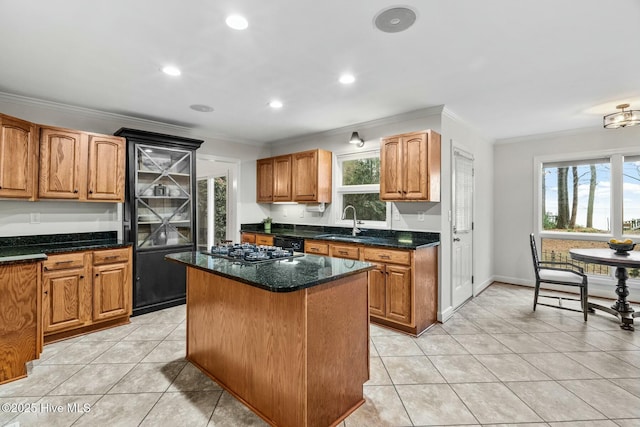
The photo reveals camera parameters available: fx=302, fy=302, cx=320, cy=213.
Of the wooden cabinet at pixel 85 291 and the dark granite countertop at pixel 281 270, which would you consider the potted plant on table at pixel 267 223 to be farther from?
the dark granite countertop at pixel 281 270

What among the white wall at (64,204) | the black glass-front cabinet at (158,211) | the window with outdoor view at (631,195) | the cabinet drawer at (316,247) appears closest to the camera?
the white wall at (64,204)

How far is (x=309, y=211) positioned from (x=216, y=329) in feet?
9.87

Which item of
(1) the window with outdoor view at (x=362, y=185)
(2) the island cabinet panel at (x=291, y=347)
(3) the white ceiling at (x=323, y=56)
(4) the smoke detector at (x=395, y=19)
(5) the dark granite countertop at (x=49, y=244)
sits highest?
(3) the white ceiling at (x=323, y=56)

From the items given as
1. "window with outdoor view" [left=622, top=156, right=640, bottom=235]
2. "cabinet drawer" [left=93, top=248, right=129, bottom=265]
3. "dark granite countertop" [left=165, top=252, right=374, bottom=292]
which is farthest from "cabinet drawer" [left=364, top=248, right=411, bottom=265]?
"window with outdoor view" [left=622, top=156, right=640, bottom=235]

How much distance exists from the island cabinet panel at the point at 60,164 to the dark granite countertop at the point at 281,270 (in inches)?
70.1

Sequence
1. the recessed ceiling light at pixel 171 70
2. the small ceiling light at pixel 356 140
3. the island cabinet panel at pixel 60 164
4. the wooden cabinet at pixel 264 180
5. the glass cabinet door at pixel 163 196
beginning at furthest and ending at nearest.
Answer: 1. the wooden cabinet at pixel 264 180
2. the small ceiling light at pixel 356 140
3. the glass cabinet door at pixel 163 196
4. the island cabinet panel at pixel 60 164
5. the recessed ceiling light at pixel 171 70

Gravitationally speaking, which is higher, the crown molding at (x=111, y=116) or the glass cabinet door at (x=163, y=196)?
the crown molding at (x=111, y=116)

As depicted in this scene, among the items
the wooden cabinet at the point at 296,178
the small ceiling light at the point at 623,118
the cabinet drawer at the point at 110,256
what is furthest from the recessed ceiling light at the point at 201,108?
the small ceiling light at the point at 623,118

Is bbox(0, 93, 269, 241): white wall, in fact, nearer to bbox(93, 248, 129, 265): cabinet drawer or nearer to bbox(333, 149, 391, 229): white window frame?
bbox(93, 248, 129, 265): cabinet drawer

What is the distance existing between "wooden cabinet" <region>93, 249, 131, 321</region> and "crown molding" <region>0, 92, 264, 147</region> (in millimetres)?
1724

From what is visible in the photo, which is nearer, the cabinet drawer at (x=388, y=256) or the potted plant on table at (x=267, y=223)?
the cabinet drawer at (x=388, y=256)

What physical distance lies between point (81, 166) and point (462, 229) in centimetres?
466

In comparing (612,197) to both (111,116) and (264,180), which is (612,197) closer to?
(264,180)

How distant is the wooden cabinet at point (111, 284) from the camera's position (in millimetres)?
3256
